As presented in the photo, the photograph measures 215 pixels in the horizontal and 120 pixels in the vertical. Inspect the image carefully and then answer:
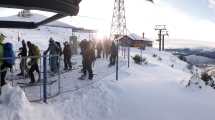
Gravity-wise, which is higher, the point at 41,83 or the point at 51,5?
the point at 51,5

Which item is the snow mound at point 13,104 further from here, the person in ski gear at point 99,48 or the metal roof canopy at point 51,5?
the person in ski gear at point 99,48

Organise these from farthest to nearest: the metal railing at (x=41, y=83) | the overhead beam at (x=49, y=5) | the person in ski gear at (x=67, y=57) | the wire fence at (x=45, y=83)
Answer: the person in ski gear at (x=67, y=57) → the wire fence at (x=45, y=83) → the metal railing at (x=41, y=83) → the overhead beam at (x=49, y=5)

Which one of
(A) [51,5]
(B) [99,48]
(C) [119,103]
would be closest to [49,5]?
(A) [51,5]

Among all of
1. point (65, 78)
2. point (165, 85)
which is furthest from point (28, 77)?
point (165, 85)

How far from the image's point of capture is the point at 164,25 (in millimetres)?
71812

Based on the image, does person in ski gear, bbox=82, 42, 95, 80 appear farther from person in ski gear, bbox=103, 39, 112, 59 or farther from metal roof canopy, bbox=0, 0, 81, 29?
person in ski gear, bbox=103, 39, 112, 59

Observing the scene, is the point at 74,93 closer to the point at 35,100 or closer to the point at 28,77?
the point at 35,100

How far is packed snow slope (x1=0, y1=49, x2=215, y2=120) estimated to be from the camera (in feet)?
26.6

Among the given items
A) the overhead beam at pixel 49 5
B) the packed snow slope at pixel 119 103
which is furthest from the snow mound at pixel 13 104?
the overhead beam at pixel 49 5

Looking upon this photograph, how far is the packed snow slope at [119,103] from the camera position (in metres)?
8.12

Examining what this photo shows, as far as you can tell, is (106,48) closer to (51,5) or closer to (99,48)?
(99,48)

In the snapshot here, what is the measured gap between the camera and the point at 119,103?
10.7 m

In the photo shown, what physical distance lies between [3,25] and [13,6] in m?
2.55

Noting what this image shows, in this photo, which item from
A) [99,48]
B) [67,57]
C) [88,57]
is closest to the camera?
[88,57]
